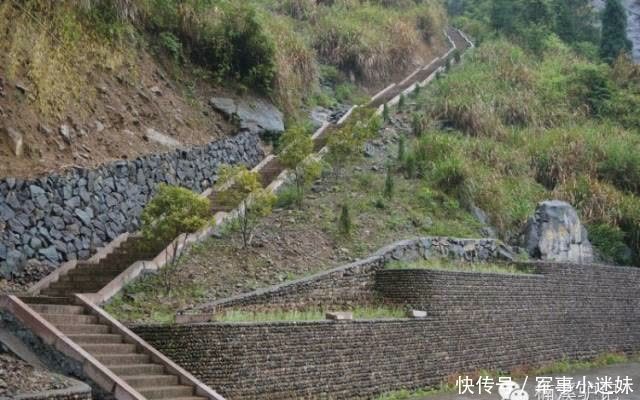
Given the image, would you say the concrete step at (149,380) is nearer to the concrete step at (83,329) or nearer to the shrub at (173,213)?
the concrete step at (83,329)

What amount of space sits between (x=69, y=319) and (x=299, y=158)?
6.50 m

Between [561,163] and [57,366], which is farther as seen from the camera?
[561,163]

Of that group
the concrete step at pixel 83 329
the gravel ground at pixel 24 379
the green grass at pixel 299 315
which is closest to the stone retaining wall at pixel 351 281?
the green grass at pixel 299 315

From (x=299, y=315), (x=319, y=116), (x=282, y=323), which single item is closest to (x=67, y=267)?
(x=299, y=315)

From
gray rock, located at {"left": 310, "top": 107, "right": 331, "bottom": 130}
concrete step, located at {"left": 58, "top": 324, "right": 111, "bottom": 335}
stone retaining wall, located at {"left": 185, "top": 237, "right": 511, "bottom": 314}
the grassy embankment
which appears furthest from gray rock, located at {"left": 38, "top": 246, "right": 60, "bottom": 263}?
gray rock, located at {"left": 310, "top": 107, "right": 331, "bottom": 130}

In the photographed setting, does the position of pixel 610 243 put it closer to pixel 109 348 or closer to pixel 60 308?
pixel 109 348

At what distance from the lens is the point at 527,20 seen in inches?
1455

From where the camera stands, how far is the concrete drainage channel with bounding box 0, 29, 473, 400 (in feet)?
27.6

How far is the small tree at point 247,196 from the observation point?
12750 mm

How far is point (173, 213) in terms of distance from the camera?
36.1ft

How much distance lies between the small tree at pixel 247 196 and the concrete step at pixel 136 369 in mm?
4149

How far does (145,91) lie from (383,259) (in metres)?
6.29

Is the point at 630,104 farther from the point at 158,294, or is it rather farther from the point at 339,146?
the point at 158,294

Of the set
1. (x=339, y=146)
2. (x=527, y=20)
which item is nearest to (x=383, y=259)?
(x=339, y=146)
